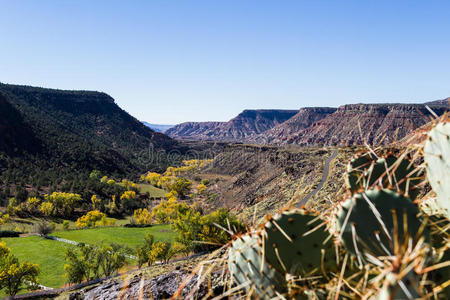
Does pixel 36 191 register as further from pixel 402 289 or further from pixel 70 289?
pixel 402 289

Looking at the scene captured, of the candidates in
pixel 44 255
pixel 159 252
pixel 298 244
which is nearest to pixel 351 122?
pixel 159 252

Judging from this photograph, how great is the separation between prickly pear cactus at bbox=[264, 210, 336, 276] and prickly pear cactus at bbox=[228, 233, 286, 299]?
0.09 m

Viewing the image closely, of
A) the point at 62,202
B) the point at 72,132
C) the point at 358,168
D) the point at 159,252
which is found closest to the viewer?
the point at 358,168

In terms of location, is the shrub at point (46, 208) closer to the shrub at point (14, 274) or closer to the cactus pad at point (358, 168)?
the shrub at point (14, 274)

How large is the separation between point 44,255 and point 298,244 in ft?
132

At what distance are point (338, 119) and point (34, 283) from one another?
165 meters

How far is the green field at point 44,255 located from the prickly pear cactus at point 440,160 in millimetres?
32285

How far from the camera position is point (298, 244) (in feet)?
8.95

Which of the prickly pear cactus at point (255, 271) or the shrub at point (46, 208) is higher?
the prickly pear cactus at point (255, 271)

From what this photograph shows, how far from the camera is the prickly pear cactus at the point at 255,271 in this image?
9.04ft

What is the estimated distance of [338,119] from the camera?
168000 mm

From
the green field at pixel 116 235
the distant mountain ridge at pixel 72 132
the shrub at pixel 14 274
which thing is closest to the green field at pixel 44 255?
the shrub at pixel 14 274

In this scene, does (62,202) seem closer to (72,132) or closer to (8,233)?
(8,233)

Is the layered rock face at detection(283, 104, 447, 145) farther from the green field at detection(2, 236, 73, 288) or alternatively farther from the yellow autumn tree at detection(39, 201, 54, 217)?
the green field at detection(2, 236, 73, 288)
